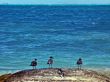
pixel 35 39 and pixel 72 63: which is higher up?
pixel 35 39

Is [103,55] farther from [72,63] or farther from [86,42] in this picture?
[86,42]

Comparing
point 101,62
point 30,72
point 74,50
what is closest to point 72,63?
point 101,62

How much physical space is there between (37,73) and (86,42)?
4929 centimetres

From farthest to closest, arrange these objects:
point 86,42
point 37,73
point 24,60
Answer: point 86,42
point 24,60
point 37,73

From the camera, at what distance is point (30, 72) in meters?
12.0

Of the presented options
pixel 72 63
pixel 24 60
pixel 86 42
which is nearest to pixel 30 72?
pixel 72 63

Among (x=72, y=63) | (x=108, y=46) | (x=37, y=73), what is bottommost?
(x=37, y=73)

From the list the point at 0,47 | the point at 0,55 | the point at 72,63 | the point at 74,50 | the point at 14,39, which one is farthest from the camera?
the point at 14,39

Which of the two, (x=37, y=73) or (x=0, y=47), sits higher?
(x=0, y=47)

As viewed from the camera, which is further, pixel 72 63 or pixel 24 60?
pixel 24 60

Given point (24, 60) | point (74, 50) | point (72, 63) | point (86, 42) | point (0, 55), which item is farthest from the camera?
point (86, 42)

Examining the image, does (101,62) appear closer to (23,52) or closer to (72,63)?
(72,63)

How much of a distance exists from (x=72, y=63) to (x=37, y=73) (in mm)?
30522

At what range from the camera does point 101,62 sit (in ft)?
143
